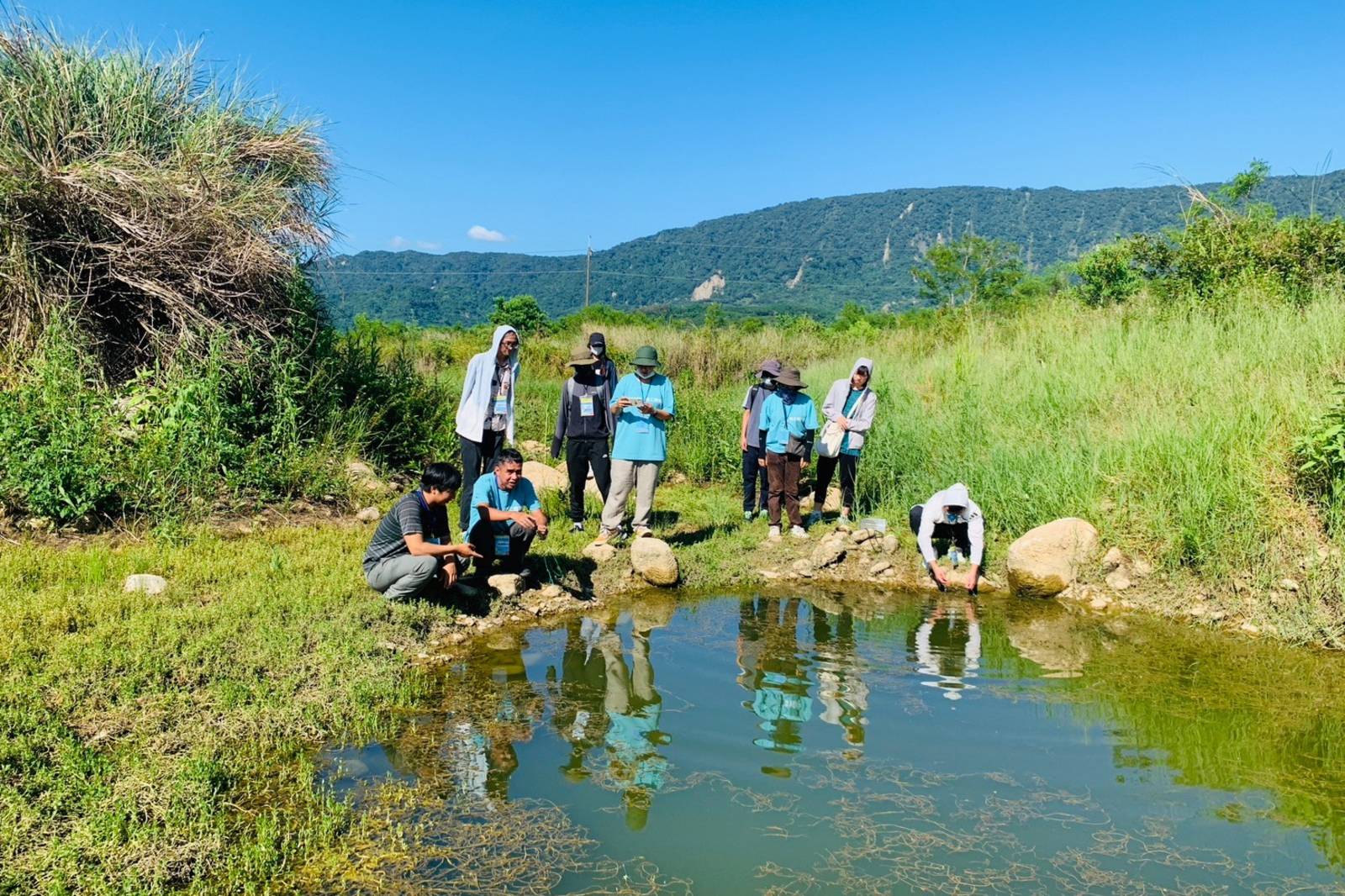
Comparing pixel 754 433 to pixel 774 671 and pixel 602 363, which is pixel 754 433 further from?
pixel 774 671

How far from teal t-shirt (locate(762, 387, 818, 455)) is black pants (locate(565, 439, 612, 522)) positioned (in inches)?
61.7

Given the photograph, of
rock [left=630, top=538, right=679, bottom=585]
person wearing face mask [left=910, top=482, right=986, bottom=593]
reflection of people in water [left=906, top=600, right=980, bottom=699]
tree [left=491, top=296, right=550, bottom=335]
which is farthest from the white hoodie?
tree [left=491, top=296, right=550, bottom=335]

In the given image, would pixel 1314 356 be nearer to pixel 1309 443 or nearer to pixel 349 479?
pixel 1309 443

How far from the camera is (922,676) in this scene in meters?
6.01

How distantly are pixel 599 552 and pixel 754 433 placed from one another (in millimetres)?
2304

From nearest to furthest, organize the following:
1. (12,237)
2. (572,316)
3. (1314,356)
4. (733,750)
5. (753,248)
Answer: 1. (733,750)
2. (12,237)
3. (1314,356)
4. (572,316)
5. (753,248)

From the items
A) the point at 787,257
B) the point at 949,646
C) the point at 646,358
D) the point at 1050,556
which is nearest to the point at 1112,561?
the point at 1050,556

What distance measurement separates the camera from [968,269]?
36.0 metres

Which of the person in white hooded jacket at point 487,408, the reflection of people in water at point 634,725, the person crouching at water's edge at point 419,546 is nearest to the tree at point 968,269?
the person in white hooded jacket at point 487,408

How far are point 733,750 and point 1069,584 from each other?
4386 millimetres

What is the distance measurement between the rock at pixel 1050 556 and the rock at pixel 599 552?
11.3 ft

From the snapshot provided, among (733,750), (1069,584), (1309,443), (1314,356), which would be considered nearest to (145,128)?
(733,750)

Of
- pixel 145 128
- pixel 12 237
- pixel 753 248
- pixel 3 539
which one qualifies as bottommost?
pixel 3 539

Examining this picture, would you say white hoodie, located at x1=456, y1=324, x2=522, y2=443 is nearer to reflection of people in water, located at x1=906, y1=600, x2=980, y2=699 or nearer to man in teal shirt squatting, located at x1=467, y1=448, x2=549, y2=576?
man in teal shirt squatting, located at x1=467, y1=448, x2=549, y2=576
